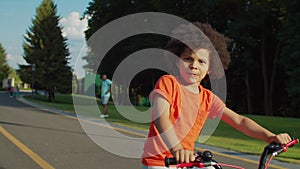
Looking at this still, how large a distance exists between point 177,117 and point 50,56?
45337 millimetres

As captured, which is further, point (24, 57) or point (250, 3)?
point (24, 57)

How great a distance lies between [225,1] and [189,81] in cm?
3190

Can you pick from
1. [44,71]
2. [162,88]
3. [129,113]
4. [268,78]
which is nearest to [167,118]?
[162,88]

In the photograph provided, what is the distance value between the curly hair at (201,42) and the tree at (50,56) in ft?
143

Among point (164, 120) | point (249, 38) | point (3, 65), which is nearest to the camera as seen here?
point (164, 120)

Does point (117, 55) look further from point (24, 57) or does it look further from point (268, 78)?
point (24, 57)

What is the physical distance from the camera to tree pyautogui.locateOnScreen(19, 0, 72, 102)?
45.7 m

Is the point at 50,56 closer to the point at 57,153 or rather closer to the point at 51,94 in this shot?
the point at 51,94

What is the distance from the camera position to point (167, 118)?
2.43m

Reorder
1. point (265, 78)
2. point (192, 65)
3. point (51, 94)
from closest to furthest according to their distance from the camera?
1. point (192, 65)
2. point (265, 78)
3. point (51, 94)

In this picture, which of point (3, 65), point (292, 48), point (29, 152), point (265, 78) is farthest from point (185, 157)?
point (3, 65)

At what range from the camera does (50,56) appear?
46.1 m

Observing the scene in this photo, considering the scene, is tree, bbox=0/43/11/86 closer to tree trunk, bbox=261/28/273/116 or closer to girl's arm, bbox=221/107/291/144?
tree trunk, bbox=261/28/273/116

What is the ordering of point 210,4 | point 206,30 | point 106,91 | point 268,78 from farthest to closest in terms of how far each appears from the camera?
point 268,78 < point 210,4 < point 106,91 < point 206,30
